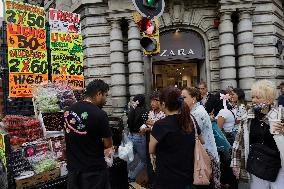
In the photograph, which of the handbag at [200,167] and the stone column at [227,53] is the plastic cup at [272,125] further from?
the stone column at [227,53]

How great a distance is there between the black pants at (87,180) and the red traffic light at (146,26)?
2.87 meters

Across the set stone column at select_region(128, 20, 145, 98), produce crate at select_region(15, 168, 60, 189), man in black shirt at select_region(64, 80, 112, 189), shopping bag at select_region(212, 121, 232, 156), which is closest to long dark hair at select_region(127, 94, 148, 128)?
shopping bag at select_region(212, 121, 232, 156)

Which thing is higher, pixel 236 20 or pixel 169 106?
pixel 236 20

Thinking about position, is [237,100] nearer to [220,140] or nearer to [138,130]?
[220,140]

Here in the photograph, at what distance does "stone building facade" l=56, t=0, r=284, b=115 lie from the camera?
507 inches

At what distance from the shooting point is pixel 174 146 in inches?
136

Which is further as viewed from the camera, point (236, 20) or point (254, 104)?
point (236, 20)

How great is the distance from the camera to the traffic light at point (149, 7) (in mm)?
5531

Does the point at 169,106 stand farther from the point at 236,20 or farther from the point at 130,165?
the point at 236,20

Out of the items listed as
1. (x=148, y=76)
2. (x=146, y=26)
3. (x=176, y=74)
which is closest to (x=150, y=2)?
(x=146, y=26)

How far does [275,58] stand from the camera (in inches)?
524

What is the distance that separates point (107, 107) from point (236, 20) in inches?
253

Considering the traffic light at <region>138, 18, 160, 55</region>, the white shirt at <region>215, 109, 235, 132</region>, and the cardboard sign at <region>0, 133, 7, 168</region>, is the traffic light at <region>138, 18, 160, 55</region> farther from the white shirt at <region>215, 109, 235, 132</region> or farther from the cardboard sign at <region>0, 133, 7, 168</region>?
the cardboard sign at <region>0, 133, 7, 168</region>

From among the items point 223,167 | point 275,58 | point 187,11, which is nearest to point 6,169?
point 223,167
